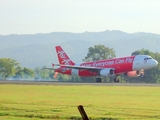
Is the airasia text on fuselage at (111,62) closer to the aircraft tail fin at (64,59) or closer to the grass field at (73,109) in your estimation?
the aircraft tail fin at (64,59)

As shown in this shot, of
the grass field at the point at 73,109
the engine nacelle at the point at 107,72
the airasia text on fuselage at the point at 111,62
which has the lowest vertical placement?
the grass field at the point at 73,109

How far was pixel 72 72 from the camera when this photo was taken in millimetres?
99438

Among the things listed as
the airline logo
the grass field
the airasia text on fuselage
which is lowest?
the grass field

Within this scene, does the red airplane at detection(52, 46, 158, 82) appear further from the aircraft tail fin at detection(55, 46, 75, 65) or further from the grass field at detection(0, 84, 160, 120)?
the grass field at detection(0, 84, 160, 120)

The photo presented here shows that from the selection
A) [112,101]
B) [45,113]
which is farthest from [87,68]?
[45,113]

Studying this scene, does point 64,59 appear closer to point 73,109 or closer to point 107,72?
point 107,72

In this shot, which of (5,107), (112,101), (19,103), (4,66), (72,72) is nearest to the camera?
(5,107)

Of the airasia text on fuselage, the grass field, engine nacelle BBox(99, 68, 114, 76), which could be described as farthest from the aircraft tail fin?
the grass field

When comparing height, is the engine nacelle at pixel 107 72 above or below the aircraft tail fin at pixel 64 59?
below

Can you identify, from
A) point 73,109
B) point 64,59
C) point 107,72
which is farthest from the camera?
point 64,59

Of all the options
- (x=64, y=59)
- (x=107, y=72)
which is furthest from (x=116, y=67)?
(x=64, y=59)

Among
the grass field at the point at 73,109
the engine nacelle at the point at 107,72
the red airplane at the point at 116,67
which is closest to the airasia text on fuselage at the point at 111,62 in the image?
the red airplane at the point at 116,67

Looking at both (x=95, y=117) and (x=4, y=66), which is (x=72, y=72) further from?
(x=95, y=117)

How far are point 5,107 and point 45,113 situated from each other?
3.97 metres
